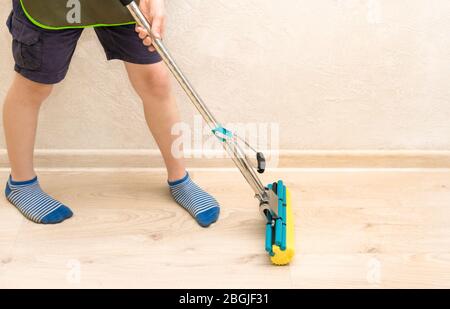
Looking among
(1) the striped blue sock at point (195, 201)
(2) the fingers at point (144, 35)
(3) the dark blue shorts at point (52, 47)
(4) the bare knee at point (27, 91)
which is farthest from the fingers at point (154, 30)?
(1) the striped blue sock at point (195, 201)

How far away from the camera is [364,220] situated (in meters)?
1.35

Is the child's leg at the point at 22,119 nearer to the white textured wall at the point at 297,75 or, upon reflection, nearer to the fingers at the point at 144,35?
the white textured wall at the point at 297,75

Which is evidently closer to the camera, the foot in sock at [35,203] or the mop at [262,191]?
the mop at [262,191]

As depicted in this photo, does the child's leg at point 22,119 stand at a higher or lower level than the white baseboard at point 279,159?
higher

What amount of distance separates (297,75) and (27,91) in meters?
0.52

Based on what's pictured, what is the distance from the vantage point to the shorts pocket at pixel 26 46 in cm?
116

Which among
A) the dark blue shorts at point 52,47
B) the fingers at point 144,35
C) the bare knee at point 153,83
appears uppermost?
the fingers at point 144,35

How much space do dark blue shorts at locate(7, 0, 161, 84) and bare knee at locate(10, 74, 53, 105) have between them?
0.09 feet

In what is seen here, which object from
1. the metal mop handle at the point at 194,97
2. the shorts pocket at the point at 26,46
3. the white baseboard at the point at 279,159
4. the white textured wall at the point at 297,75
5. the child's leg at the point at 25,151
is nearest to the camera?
the metal mop handle at the point at 194,97

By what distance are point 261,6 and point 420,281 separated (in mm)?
575

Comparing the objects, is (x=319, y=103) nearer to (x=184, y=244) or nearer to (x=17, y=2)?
(x=184, y=244)

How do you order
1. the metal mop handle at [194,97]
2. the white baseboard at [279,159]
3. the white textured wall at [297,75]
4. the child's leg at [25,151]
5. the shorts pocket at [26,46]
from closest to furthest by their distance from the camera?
the metal mop handle at [194,97], the shorts pocket at [26,46], the child's leg at [25,151], the white textured wall at [297,75], the white baseboard at [279,159]

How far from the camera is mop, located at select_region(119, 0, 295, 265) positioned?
1116 millimetres

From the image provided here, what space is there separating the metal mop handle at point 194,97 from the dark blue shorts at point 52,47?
10 cm
